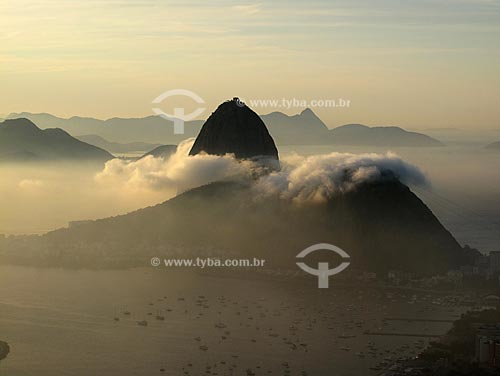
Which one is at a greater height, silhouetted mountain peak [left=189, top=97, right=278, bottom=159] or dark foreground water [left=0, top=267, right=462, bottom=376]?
silhouetted mountain peak [left=189, top=97, right=278, bottom=159]

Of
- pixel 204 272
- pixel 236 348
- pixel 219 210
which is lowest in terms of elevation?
pixel 236 348

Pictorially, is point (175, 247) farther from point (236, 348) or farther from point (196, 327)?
point (236, 348)

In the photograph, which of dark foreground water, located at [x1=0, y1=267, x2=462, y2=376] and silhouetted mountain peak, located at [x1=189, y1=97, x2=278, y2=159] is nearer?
dark foreground water, located at [x1=0, y1=267, x2=462, y2=376]

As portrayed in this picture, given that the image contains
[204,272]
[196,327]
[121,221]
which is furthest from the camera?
[121,221]

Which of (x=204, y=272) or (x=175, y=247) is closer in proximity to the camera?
(x=204, y=272)

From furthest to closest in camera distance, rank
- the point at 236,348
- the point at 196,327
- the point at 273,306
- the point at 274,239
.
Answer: the point at 274,239 < the point at 273,306 < the point at 196,327 < the point at 236,348

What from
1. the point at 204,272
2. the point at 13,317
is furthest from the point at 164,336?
the point at 204,272

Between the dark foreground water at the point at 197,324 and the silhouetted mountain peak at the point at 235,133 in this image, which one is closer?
the dark foreground water at the point at 197,324

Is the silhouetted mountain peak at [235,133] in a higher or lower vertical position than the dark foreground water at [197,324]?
higher
